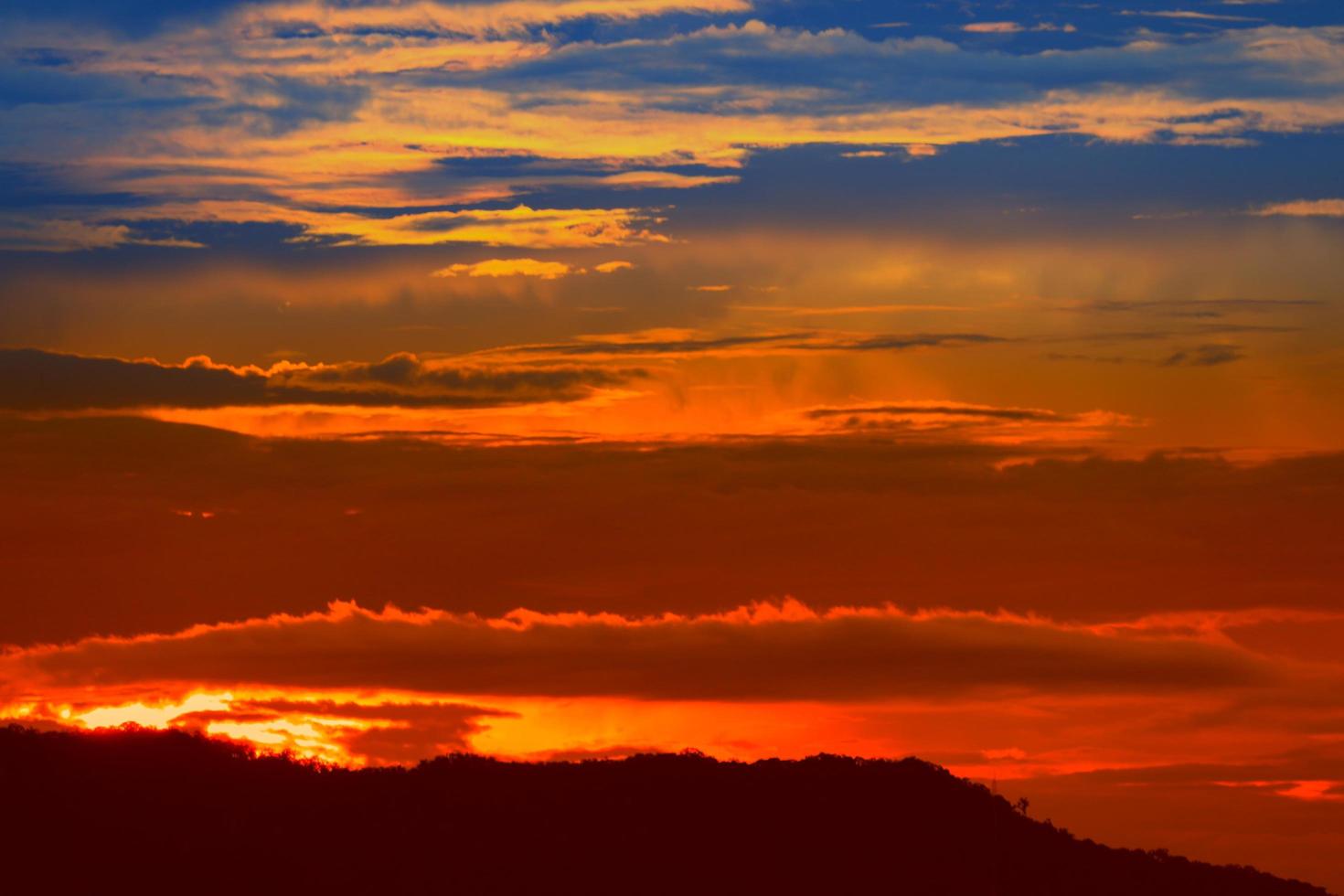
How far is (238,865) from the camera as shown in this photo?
163 feet

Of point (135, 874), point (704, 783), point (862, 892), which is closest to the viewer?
point (135, 874)

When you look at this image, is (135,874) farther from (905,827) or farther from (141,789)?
(905,827)

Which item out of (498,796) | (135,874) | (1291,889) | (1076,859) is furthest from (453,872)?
(1291,889)

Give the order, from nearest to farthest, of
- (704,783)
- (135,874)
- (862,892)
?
(135,874) < (862,892) < (704,783)

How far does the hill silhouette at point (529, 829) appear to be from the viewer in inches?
1964

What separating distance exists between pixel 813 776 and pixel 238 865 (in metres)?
17.9

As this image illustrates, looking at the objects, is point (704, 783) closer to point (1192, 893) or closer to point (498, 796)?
point (498, 796)

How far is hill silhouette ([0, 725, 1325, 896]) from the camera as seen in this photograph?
164 ft

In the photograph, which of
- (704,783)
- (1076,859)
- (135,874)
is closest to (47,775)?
(135,874)

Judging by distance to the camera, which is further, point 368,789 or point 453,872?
point 368,789

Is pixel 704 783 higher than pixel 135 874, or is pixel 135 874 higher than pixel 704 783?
pixel 704 783

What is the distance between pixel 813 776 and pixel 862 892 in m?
5.52

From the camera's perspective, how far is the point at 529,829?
53.1m

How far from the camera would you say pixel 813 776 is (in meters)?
57.7
